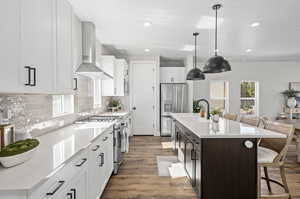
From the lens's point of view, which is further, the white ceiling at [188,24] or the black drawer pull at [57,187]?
the white ceiling at [188,24]

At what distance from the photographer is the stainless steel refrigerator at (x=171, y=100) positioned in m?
6.12

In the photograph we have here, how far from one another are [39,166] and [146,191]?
1.79 m

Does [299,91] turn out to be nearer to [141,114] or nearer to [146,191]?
[141,114]

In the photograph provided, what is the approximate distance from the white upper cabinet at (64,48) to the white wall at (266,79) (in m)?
5.55

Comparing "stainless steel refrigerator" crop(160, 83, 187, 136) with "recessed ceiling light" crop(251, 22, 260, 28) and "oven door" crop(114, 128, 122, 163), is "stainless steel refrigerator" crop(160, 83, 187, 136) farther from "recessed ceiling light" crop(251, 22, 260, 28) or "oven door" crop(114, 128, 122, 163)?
"oven door" crop(114, 128, 122, 163)

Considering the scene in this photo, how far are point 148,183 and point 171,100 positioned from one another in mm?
3633

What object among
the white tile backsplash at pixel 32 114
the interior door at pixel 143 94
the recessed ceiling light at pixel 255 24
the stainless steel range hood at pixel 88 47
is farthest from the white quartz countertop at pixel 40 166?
the interior door at pixel 143 94

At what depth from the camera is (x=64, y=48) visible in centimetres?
203

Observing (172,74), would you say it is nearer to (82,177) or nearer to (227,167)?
(227,167)

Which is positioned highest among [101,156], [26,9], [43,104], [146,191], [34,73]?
[26,9]

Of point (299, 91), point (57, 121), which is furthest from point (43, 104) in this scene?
point (299, 91)

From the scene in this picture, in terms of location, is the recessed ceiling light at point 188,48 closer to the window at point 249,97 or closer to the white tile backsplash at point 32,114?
the window at point 249,97

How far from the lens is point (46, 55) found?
162 cm

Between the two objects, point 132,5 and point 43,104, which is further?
point 132,5
